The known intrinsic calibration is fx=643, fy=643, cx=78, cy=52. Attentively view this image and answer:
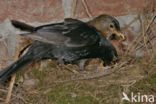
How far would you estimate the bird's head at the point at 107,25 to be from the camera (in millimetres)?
2572

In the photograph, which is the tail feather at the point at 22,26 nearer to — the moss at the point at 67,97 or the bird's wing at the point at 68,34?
the bird's wing at the point at 68,34

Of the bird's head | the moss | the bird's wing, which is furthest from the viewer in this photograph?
the bird's head

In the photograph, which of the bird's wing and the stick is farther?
the bird's wing

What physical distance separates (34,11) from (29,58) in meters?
0.22

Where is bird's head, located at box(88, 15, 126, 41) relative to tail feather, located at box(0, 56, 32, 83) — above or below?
above

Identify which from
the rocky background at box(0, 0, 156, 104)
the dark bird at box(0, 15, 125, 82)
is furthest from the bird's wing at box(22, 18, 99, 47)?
the rocky background at box(0, 0, 156, 104)

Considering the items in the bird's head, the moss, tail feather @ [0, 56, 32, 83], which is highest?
the bird's head

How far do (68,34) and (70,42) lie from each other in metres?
0.03

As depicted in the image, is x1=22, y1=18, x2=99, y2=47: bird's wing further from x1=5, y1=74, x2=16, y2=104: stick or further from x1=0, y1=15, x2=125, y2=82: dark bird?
x1=5, y1=74, x2=16, y2=104: stick

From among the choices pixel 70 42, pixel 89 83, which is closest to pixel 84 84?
pixel 89 83

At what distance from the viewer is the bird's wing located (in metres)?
2.36

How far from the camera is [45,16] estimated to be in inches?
100

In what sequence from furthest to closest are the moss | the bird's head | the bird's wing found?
the bird's head → the bird's wing → the moss

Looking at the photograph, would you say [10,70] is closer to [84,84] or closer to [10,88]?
[10,88]
